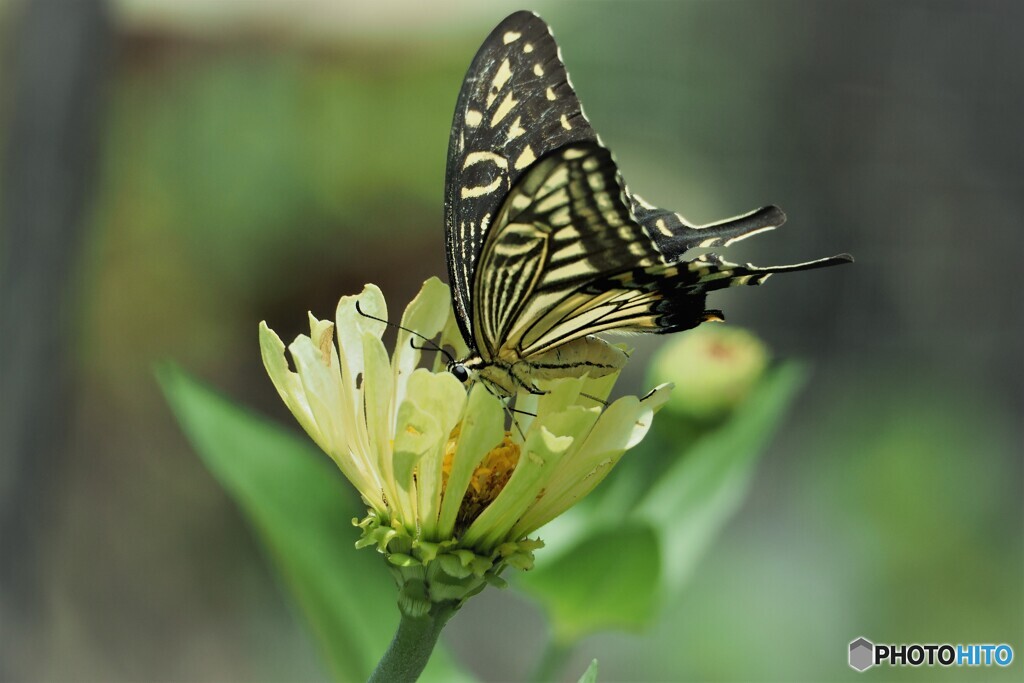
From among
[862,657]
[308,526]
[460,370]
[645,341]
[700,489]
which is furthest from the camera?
[645,341]

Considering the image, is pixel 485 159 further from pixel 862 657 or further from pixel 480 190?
pixel 862 657

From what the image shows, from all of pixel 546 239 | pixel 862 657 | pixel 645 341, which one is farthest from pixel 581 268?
pixel 645 341

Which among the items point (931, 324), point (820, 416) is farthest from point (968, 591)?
point (931, 324)

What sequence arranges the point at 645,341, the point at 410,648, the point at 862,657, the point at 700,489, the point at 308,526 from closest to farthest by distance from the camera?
1. the point at 410,648
2. the point at 308,526
3. the point at 700,489
4. the point at 862,657
5. the point at 645,341

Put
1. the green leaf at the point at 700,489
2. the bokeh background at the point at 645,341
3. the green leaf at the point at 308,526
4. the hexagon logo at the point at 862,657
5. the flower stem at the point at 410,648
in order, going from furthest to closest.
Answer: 1. the bokeh background at the point at 645,341
2. the hexagon logo at the point at 862,657
3. the green leaf at the point at 700,489
4. the green leaf at the point at 308,526
5. the flower stem at the point at 410,648

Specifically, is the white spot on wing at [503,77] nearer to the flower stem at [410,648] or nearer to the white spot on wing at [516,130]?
the white spot on wing at [516,130]

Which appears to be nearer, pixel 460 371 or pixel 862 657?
pixel 460 371

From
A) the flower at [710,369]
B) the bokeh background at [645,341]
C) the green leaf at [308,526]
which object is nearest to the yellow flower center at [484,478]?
the green leaf at [308,526]

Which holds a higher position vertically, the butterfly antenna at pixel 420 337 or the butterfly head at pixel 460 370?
the butterfly antenna at pixel 420 337
